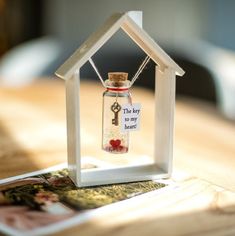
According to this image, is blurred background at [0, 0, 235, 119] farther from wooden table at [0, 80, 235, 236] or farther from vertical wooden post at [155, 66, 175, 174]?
vertical wooden post at [155, 66, 175, 174]

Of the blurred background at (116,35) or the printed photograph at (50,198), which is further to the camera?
the blurred background at (116,35)

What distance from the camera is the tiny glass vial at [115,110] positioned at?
103cm

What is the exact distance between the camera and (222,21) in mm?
4035

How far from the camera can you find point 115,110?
105 centimetres

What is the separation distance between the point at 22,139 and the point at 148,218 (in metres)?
0.69

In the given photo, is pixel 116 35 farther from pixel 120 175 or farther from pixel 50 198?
pixel 50 198

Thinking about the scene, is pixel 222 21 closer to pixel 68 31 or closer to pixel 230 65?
pixel 230 65

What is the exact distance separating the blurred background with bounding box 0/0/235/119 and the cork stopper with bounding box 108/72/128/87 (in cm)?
224

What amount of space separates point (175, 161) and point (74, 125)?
Answer: 38 centimetres

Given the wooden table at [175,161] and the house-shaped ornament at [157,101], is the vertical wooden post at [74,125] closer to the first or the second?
the house-shaped ornament at [157,101]

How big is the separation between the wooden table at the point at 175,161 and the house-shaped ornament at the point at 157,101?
0.25 feet

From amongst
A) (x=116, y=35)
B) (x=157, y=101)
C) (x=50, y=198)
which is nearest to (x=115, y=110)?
(x=157, y=101)

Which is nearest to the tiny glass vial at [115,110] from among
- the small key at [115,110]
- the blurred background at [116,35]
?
the small key at [115,110]

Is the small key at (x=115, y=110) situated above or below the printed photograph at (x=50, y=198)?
above
